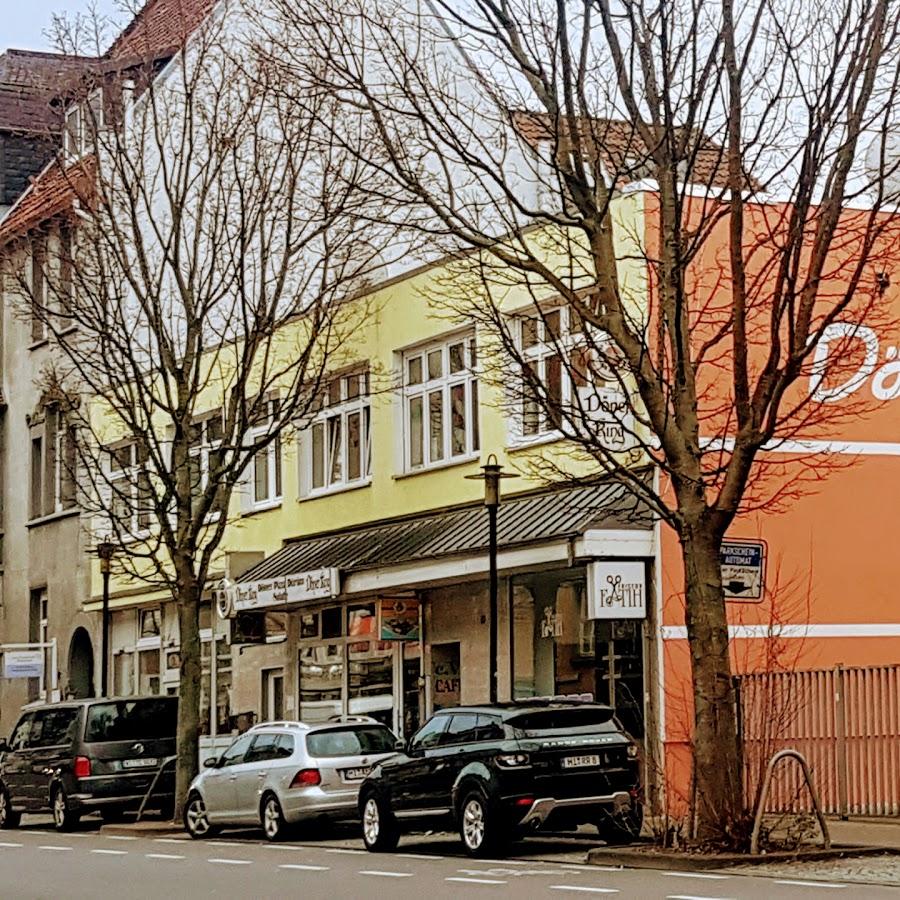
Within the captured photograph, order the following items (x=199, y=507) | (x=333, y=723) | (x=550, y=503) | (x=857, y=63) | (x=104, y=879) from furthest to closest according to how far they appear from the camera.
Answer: (x=199, y=507) < (x=550, y=503) < (x=333, y=723) < (x=104, y=879) < (x=857, y=63)

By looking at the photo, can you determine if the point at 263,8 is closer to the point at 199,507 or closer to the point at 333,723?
the point at 199,507

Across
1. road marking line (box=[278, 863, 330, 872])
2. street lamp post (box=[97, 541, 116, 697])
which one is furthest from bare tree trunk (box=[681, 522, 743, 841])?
Result: street lamp post (box=[97, 541, 116, 697])

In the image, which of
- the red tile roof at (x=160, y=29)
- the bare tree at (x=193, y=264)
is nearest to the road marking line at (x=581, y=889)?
the bare tree at (x=193, y=264)

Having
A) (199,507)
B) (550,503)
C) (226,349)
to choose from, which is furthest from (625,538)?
(226,349)

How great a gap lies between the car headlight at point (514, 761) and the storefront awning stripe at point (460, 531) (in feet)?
10.6

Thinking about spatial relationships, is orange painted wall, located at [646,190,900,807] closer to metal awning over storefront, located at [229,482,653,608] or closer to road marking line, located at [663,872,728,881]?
metal awning over storefront, located at [229,482,653,608]

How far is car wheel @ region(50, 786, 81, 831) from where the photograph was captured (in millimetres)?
29297

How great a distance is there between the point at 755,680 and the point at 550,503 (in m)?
5.18

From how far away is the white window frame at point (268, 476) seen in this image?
35.8 metres

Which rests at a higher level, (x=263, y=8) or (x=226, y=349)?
(x=263, y=8)

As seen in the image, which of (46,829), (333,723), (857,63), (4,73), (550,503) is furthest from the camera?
(4,73)

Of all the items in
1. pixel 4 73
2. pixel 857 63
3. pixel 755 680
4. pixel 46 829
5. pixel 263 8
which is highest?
pixel 4 73

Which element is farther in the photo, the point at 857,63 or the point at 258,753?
A: the point at 258,753

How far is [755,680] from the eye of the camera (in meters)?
22.5
